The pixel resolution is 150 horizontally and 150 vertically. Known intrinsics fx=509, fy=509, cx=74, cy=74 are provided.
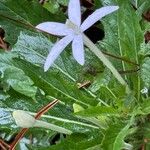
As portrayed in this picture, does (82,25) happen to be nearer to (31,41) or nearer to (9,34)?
(31,41)

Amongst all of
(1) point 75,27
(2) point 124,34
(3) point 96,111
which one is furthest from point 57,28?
(2) point 124,34

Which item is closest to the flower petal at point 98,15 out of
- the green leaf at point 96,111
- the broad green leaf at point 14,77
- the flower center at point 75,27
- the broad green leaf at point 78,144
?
the flower center at point 75,27

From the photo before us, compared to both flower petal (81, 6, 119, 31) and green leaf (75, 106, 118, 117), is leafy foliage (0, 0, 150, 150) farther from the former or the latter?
flower petal (81, 6, 119, 31)

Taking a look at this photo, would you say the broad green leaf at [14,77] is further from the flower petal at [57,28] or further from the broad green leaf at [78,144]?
the flower petal at [57,28]

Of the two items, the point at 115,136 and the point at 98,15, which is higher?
the point at 98,15

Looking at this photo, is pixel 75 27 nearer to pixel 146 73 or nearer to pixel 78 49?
pixel 78 49

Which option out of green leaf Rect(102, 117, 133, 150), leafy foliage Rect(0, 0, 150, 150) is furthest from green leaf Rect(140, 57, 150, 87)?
green leaf Rect(102, 117, 133, 150)
